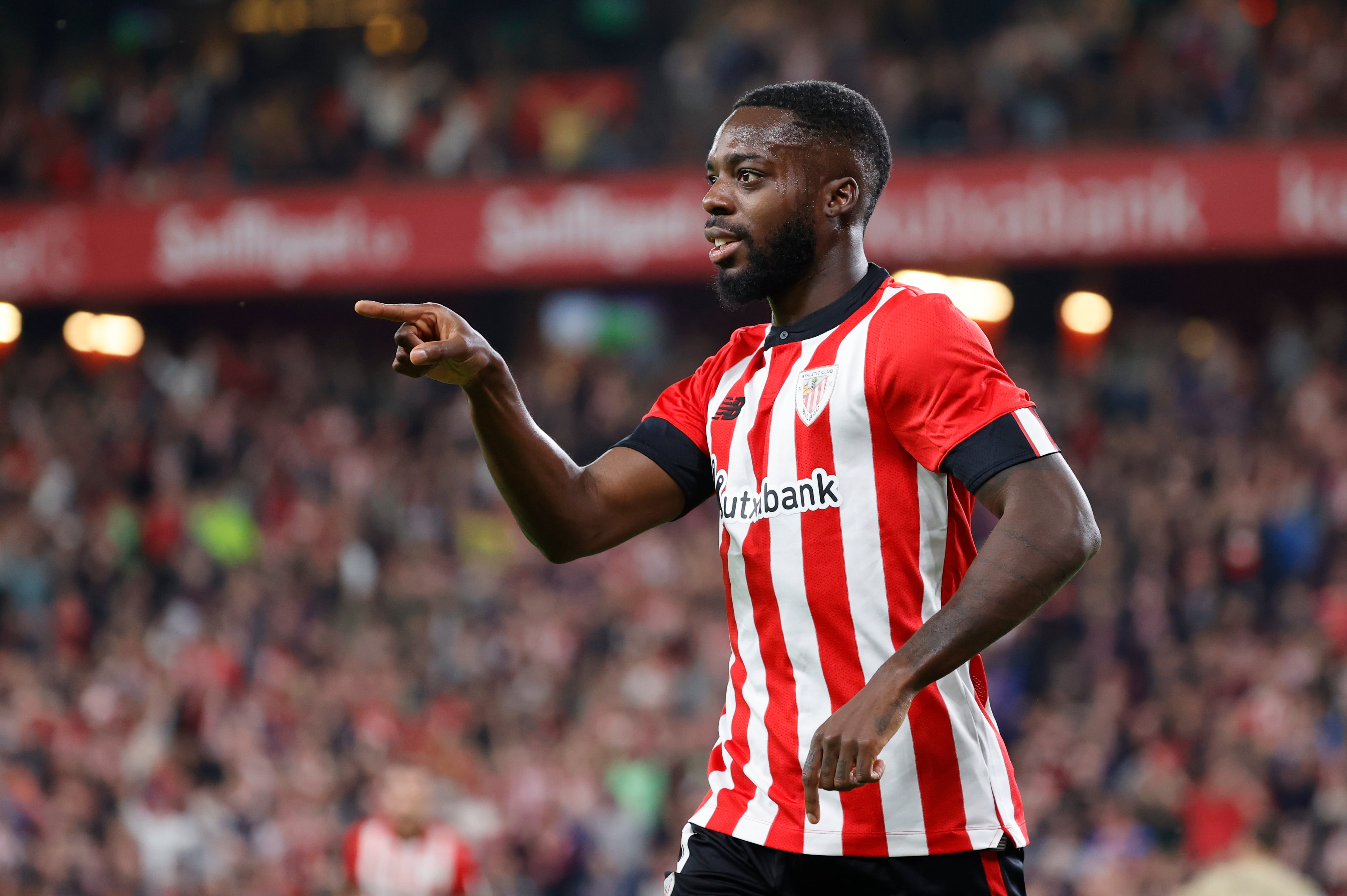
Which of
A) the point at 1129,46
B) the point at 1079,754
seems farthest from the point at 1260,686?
the point at 1129,46

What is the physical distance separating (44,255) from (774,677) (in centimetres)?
1557

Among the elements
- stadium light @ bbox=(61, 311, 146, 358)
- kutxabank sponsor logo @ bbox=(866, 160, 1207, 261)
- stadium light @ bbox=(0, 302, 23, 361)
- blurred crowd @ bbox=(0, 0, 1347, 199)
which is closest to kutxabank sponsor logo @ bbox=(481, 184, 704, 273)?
Result: blurred crowd @ bbox=(0, 0, 1347, 199)

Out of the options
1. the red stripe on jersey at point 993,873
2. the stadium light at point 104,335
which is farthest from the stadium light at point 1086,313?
the red stripe on jersey at point 993,873

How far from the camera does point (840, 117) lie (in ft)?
9.46

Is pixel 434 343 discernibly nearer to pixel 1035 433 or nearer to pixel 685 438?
pixel 685 438

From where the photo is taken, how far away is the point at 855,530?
8.70 ft

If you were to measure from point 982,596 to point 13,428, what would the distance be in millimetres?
15528

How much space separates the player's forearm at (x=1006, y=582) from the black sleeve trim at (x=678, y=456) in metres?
0.79

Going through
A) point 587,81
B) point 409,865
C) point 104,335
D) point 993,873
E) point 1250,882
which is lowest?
point 409,865

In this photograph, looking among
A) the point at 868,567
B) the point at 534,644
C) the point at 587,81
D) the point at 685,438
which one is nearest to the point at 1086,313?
the point at 587,81

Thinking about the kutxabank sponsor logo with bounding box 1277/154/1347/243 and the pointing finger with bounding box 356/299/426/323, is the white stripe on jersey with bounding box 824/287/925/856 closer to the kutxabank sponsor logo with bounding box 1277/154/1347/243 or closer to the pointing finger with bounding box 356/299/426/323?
the pointing finger with bounding box 356/299/426/323

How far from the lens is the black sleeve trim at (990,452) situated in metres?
2.44

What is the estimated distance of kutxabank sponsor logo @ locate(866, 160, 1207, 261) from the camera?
13.0m

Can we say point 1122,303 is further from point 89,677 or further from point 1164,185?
point 89,677
